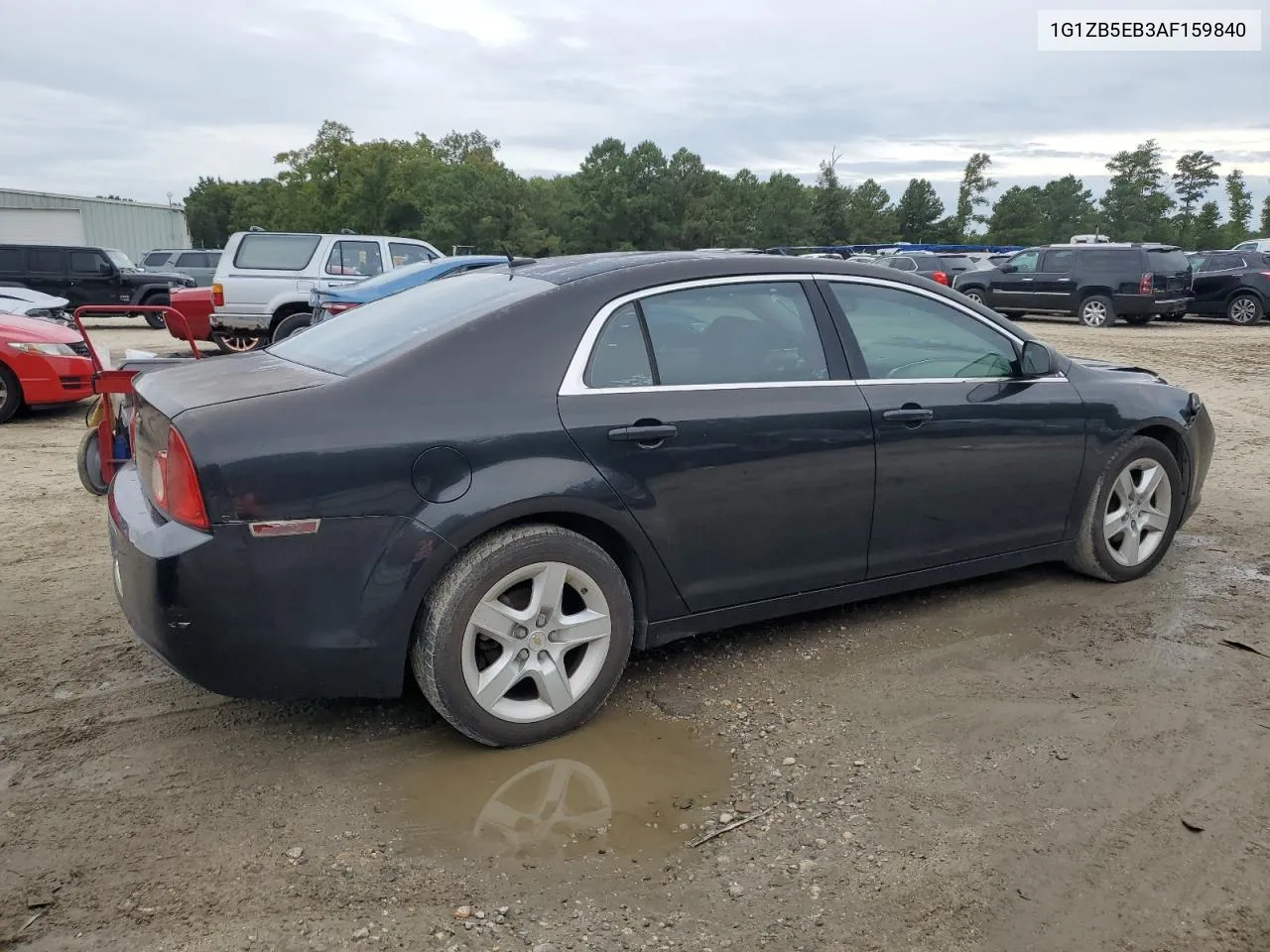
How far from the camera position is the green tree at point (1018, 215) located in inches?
2494

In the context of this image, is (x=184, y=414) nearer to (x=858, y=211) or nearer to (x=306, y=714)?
(x=306, y=714)

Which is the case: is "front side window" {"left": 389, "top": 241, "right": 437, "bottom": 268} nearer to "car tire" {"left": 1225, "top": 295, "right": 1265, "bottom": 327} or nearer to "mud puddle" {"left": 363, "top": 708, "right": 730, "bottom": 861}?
"mud puddle" {"left": 363, "top": 708, "right": 730, "bottom": 861}

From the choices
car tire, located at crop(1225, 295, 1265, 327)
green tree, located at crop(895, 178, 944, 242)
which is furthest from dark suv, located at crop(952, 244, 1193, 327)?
green tree, located at crop(895, 178, 944, 242)

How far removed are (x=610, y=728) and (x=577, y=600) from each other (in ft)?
1.54

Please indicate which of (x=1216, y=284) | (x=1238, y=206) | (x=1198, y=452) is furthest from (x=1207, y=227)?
(x=1198, y=452)

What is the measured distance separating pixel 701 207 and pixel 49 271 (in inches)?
1691

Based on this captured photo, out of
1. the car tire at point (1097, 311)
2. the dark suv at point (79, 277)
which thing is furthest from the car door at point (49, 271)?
the car tire at point (1097, 311)

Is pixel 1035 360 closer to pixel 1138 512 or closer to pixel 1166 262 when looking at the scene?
pixel 1138 512

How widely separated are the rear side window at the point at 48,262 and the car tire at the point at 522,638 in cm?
2172

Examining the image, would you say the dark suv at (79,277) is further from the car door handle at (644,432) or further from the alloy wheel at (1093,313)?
the car door handle at (644,432)

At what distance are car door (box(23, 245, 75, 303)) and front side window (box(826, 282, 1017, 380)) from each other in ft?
69.9

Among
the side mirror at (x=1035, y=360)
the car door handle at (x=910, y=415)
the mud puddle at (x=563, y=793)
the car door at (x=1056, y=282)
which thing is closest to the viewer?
the mud puddle at (x=563, y=793)

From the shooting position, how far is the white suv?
43.6ft

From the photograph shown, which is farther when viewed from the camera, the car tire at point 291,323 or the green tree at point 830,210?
the green tree at point 830,210
